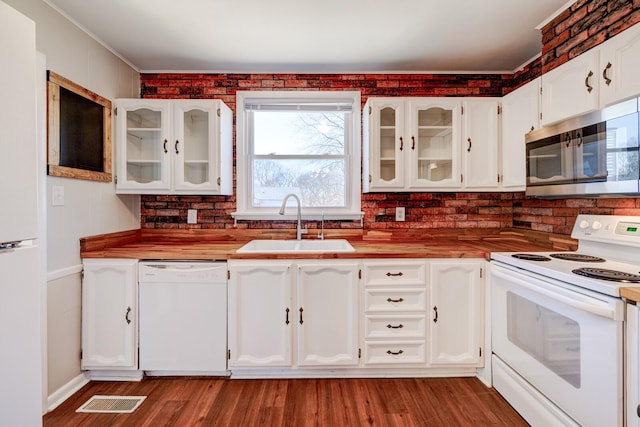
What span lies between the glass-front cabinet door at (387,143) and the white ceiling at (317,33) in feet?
1.35

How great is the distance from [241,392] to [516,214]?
2.57 metres

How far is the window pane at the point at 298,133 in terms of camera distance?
111 inches

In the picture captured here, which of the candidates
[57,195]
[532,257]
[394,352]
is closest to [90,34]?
[57,195]

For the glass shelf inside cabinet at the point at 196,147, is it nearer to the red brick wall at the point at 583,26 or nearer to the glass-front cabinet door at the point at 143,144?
the glass-front cabinet door at the point at 143,144

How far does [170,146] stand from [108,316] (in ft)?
4.13

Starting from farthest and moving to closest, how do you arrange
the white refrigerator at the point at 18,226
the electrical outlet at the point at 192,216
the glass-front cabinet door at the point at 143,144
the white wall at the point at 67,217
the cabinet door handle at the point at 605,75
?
the electrical outlet at the point at 192,216
the glass-front cabinet door at the point at 143,144
the white wall at the point at 67,217
the cabinet door handle at the point at 605,75
the white refrigerator at the point at 18,226

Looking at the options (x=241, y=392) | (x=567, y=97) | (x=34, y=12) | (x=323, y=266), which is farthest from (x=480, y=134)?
(x=34, y=12)

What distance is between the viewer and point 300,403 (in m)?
1.93

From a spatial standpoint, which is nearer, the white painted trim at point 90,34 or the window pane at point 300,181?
the white painted trim at point 90,34

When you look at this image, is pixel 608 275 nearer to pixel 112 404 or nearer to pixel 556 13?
pixel 556 13

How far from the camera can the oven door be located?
126 centimetres

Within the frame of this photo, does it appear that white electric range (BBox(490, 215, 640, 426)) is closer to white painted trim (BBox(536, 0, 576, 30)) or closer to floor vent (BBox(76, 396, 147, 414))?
white painted trim (BBox(536, 0, 576, 30))

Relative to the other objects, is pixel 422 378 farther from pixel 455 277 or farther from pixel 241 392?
pixel 241 392

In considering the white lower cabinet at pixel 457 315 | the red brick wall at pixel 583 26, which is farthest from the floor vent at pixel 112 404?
the red brick wall at pixel 583 26
